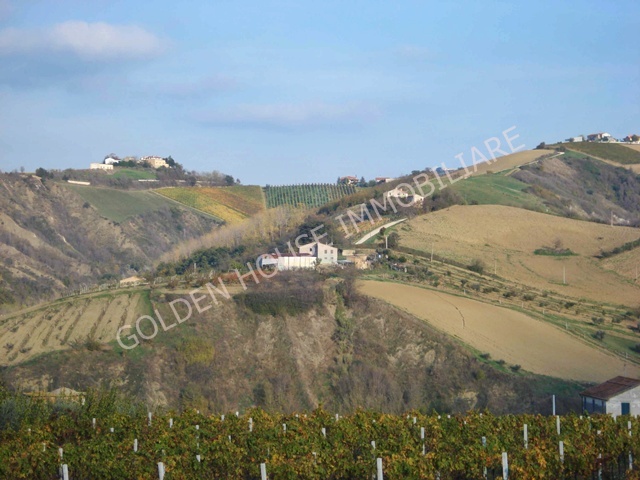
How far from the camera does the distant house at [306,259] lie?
61656mm

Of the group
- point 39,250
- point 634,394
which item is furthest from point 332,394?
point 39,250

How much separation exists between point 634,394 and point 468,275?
3038cm

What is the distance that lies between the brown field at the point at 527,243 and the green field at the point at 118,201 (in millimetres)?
45264

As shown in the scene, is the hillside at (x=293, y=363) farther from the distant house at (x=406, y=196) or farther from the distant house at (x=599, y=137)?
the distant house at (x=599, y=137)

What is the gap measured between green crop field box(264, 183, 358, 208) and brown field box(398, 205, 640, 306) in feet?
129

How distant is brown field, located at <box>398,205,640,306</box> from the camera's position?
64.1 metres

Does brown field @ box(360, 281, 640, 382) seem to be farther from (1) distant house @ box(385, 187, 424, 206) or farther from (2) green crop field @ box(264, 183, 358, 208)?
(2) green crop field @ box(264, 183, 358, 208)

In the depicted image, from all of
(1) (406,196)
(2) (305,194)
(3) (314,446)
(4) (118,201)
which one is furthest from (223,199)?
(3) (314,446)

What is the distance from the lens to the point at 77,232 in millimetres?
104062

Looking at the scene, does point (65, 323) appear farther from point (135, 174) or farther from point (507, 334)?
point (135, 174)

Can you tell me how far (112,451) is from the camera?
20453mm

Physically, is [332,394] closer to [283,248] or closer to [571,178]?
[283,248]

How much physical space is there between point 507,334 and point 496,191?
161 feet

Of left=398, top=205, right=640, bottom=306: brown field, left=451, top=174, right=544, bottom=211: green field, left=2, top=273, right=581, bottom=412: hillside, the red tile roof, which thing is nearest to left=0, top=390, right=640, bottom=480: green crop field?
the red tile roof
